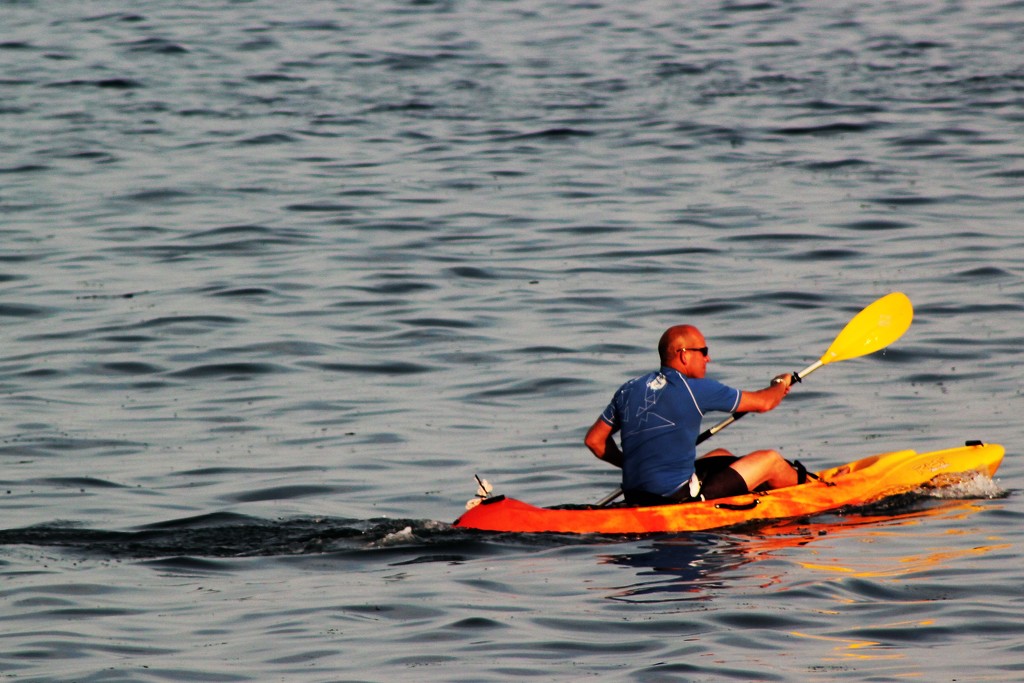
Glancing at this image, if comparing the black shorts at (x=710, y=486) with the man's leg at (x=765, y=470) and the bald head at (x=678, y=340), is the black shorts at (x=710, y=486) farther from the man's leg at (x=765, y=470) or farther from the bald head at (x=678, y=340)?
the bald head at (x=678, y=340)

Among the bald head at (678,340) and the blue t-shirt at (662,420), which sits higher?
the bald head at (678,340)

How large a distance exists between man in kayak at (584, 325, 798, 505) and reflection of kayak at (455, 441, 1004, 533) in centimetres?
20

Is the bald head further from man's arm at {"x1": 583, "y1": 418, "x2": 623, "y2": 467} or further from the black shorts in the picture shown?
the black shorts

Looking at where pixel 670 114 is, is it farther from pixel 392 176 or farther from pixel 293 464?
pixel 293 464

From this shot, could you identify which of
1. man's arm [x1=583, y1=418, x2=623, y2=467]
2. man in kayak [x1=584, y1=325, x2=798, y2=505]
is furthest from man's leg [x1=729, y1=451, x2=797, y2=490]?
man's arm [x1=583, y1=418, x2=623, y2=467]

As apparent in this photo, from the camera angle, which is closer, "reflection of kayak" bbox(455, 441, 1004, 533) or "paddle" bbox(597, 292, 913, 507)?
"reflection of kayak" bbox(455, 441, 1004, 533)

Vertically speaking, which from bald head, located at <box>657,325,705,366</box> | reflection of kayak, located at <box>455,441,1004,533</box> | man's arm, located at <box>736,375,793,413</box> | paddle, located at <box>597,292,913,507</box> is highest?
bald head, located at <box>657,325,705,366</box>

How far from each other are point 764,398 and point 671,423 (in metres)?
0.69

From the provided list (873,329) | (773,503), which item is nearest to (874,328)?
(873,329)

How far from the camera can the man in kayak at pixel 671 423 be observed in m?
9.68

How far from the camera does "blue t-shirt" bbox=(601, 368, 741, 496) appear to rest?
967 cm

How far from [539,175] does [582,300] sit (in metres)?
6.66

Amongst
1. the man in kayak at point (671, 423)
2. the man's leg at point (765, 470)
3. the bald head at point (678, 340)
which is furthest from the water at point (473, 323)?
the bald head at point (678, 340)

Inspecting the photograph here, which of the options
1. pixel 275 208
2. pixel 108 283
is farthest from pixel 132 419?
pixel 275 208
